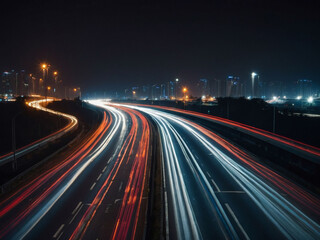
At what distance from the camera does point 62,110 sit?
10031cm

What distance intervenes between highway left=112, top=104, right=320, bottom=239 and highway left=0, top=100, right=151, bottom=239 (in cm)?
Result: 237

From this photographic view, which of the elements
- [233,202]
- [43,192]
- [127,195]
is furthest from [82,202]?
[233,202]

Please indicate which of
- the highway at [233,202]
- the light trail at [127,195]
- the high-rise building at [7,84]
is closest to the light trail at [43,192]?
the light trail at [127,195]

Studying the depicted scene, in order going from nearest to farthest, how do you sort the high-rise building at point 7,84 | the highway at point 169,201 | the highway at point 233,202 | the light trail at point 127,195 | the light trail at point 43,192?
the highway at point 233,202 < the highway at point 169,201 < the light trail at point 127,195 < the light trail at point 43,192 < the high-rise building at point 7,84

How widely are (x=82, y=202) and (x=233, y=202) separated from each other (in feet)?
33.9

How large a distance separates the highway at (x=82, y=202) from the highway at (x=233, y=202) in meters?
2.37

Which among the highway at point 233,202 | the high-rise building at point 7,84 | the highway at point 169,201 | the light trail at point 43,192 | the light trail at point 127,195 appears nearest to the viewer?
the highway at point 233,202

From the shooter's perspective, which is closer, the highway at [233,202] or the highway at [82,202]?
the highway at [233,202]

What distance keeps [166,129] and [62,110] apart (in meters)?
64.9

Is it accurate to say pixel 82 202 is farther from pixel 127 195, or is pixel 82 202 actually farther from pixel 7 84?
pixel 7 84

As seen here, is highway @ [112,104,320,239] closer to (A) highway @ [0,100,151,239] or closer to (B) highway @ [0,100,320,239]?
(B) highway @ [0,100,320,239]

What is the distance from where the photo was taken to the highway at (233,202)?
1315 cm

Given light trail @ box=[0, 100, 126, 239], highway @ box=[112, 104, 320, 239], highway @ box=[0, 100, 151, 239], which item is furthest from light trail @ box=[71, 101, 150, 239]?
light trail @ box=[0, 100, 126, 239]

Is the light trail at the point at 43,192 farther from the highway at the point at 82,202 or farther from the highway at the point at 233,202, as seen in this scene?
the highway at the point at 233,202
